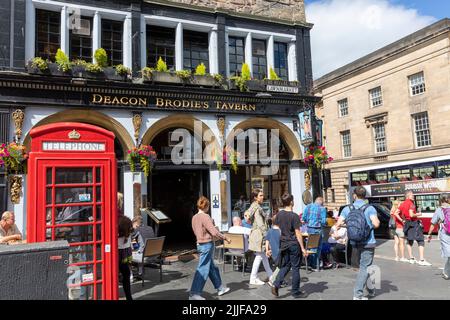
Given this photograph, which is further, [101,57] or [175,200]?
[175,200]

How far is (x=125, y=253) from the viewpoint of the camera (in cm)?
617

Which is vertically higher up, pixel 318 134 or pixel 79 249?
pixel 318 134

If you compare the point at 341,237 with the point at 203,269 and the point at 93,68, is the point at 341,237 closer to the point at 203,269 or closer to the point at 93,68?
the point at 203,269

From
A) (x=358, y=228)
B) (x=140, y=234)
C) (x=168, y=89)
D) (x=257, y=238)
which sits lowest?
(x=257, y=238)

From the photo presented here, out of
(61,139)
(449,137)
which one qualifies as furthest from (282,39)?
(449,137)

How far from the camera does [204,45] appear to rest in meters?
13.7

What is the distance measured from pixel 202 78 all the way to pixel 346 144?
913 inches

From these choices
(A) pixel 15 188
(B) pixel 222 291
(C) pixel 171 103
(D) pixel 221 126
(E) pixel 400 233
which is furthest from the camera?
(D) pixel 221 126

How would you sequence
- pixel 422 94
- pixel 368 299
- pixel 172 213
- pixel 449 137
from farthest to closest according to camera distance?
pixel 422 94
pixel 449 137
pixel 172 213
pixel 368 299

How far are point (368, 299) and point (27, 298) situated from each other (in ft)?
17.5

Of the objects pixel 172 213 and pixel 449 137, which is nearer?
pixel 172 213

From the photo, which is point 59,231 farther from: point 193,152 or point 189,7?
point 189,7

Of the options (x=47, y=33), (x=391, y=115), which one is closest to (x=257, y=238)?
(x=47, y=33)

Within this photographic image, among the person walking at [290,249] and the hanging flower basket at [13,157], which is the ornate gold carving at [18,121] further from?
the person walking at [290,249]
